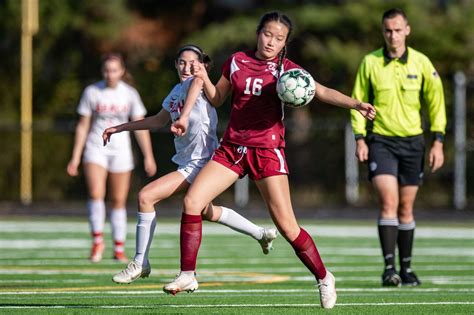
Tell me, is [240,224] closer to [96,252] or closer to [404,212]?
[404,212]

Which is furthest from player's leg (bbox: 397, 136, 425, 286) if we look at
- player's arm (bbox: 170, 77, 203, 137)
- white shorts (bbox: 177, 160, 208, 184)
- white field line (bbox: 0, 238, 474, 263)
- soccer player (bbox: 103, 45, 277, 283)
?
player's arm (bbox: 170, 77, 203, 137)

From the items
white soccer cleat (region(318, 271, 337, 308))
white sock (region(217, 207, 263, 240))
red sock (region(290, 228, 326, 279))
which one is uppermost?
white sock (region(217, 207, 263, 240))

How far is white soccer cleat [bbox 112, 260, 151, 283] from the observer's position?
30.0 feet

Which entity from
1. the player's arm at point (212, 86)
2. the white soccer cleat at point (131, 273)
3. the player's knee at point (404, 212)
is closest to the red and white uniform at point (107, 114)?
the player's knee at point (404, 212)

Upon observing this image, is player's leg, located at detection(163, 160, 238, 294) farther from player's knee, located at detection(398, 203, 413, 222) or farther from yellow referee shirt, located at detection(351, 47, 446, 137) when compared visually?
player's knee, located at detection(398, 203, 413, 222)

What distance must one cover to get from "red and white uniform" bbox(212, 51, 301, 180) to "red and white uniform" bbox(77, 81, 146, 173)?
5451mm

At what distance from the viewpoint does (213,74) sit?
104 ft

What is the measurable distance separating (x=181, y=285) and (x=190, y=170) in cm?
144

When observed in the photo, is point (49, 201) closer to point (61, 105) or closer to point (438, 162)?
point (61, 105)

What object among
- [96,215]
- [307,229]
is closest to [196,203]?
[96,215]

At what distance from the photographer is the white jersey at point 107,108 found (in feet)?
46.6

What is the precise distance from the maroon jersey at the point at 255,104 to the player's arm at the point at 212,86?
0.38 feet

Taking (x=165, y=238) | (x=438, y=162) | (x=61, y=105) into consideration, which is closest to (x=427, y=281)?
(x=438, y=162)

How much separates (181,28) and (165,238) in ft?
66.8
